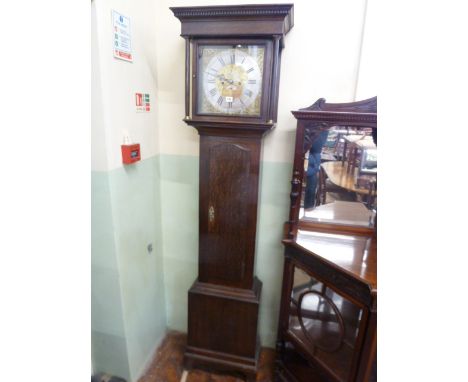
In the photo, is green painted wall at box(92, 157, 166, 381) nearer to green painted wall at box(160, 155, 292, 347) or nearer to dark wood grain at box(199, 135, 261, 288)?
green painted wall at box(160, 155, 292, 347)

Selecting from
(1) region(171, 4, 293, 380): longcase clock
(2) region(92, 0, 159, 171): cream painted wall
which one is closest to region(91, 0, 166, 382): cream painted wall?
(2) region(92, 0, 159, 171): cream painted wall

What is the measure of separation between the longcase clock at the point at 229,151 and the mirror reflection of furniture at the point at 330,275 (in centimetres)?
18

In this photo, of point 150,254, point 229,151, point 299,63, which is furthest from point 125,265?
point 299,63

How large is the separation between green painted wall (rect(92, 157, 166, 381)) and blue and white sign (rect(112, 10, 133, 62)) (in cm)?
50

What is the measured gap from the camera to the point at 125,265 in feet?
4.54

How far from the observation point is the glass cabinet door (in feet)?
3.87

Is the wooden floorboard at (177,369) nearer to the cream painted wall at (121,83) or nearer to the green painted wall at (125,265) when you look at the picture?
the green painted wall at (125,265)

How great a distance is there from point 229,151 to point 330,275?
0.70m
